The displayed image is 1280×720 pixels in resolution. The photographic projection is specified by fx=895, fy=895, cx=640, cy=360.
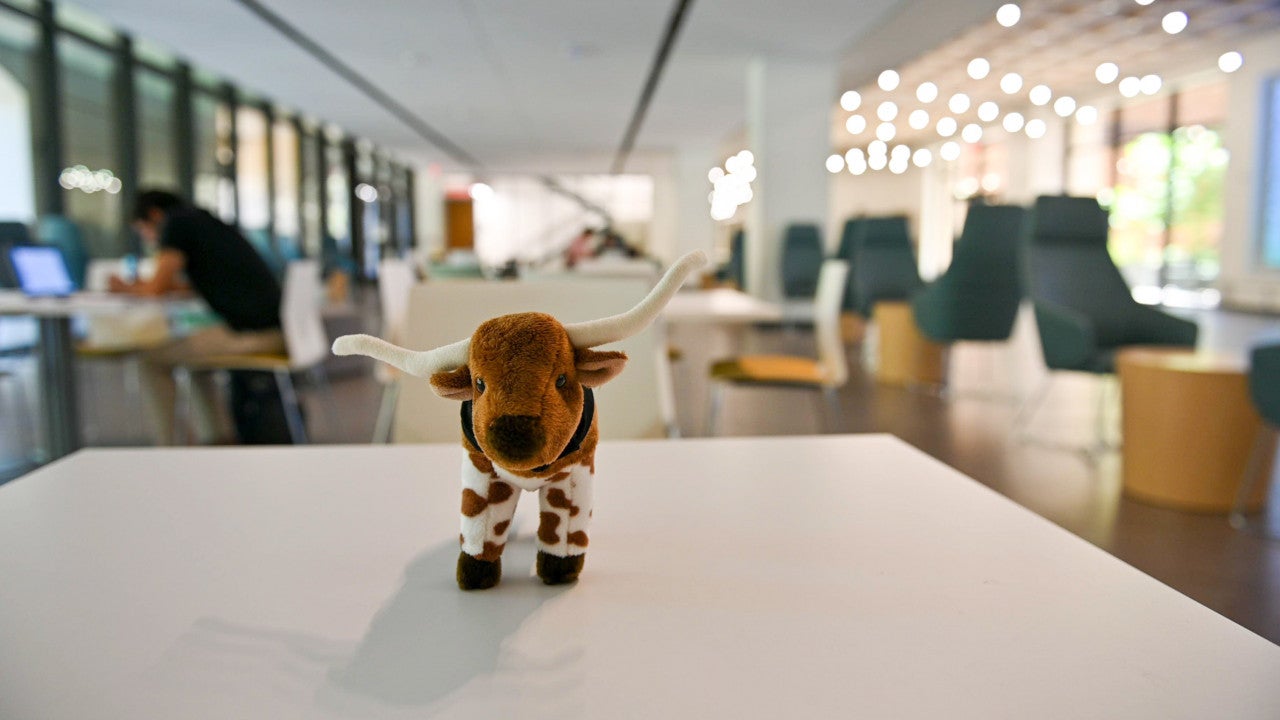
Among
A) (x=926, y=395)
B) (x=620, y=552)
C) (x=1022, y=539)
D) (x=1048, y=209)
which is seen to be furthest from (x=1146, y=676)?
(x=926, y=395)

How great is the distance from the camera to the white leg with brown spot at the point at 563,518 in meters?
0.70

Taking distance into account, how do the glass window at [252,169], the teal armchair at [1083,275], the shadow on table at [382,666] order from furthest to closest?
the glass window at [252,169]
the teal armchair at [1083,275]
the shadow on table at [382,666]

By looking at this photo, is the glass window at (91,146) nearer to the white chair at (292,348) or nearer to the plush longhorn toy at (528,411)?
the white chair at (292,348)

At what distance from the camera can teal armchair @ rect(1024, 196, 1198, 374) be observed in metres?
4.44

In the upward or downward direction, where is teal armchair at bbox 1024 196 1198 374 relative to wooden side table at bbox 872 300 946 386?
upward

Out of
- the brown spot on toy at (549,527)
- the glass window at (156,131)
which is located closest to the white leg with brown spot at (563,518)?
the brown spot on toy at (549,527)

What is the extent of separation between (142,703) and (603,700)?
27 cm

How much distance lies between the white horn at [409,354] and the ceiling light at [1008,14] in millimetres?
7797

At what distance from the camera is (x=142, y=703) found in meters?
0.53

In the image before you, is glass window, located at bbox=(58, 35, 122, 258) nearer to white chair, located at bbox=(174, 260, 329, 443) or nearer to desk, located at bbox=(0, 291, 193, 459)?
desk, located at bbox=(0, 291, 193, 459)

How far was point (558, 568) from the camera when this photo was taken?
0.71m

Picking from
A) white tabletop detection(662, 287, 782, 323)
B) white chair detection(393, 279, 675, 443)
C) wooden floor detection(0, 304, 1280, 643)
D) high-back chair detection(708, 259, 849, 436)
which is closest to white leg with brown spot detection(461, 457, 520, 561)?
white chair detection(393, 279, 675, 443)

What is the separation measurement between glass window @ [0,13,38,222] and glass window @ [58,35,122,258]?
32 cm

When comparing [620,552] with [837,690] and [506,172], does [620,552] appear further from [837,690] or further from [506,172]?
[506,172]
